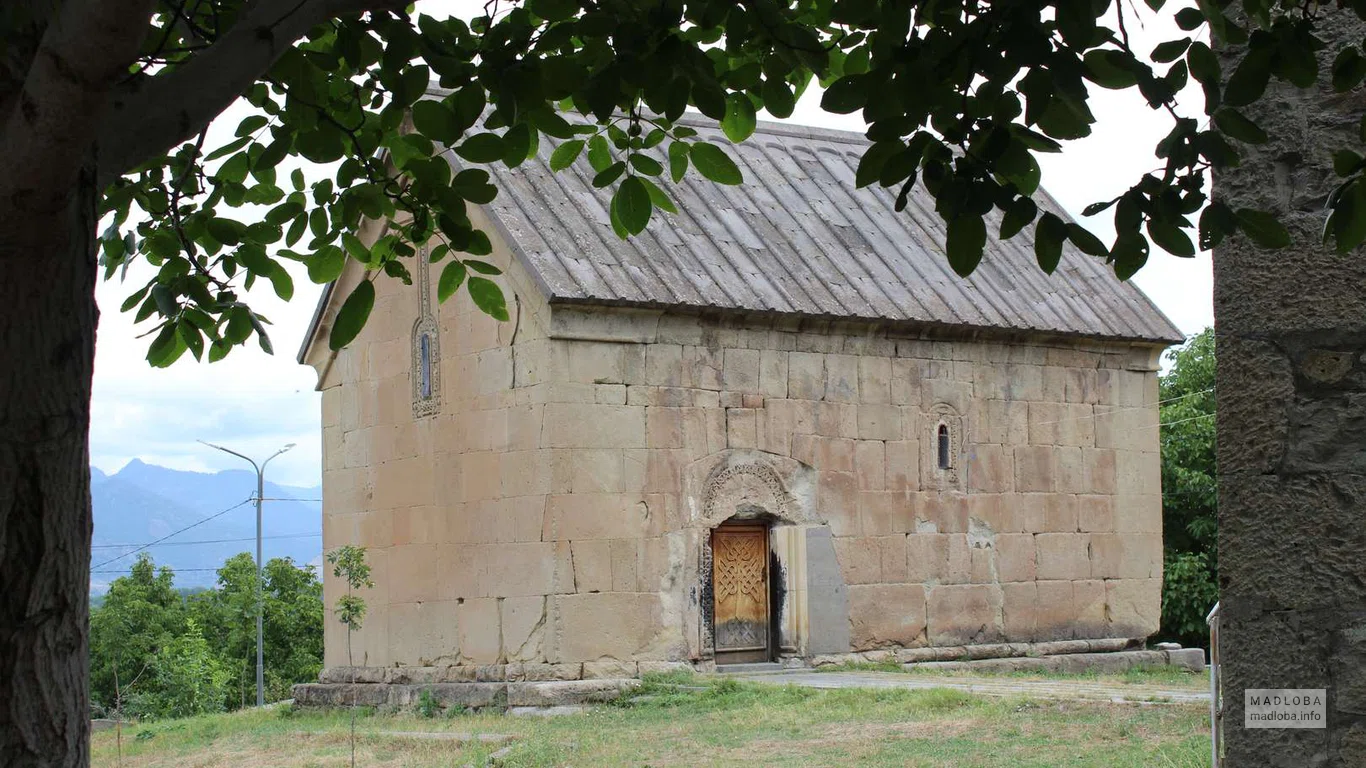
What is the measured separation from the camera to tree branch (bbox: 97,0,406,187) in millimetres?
3545

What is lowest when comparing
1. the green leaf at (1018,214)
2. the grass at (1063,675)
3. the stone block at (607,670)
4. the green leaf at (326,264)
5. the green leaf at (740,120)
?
the grass at (1063,675)

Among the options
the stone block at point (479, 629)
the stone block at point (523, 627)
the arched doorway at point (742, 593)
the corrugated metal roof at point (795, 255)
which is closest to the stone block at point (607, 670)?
the stone block at point (523, 627)

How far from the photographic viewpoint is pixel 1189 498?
100 ft

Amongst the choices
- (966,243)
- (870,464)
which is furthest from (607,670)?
(966,243)

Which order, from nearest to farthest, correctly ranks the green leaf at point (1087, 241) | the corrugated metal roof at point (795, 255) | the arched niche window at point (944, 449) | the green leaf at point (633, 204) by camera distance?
1. the green leaf at point (1087, 241)
2. the green leaf at point (633, 204)
3. the corrugated metal roof at point (795, 255)
4. the arched niche window at point (944, 449)

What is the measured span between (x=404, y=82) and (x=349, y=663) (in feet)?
45.0

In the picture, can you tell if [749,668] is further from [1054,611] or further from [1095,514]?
[1095,514]

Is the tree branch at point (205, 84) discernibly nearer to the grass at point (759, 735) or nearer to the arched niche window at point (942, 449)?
the grass at point (759, 735)

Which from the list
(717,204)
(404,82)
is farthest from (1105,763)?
(717,204)

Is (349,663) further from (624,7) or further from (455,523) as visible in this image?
(624,7)

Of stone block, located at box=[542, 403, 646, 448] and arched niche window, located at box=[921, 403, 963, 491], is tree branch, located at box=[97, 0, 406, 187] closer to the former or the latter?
stone block, located at box=[542, 403, 646, 448]

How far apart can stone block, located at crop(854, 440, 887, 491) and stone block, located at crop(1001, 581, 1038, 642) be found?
199 cm

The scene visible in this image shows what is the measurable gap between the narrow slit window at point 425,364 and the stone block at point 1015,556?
20.8 feet

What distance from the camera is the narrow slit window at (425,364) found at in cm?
1625
